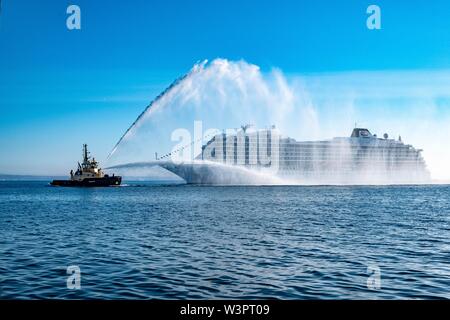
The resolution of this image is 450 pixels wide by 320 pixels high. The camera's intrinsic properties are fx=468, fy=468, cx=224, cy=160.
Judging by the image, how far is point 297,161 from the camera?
119 metres

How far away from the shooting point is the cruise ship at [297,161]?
113m

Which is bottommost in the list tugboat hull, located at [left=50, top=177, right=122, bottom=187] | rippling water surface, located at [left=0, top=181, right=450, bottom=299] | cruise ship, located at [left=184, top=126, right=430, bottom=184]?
rippling water surface, located at [left=0, top=181, right=450, bottom=299]

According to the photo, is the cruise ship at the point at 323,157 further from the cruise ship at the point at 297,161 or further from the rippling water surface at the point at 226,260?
the rippling water surface at the point at 226,260

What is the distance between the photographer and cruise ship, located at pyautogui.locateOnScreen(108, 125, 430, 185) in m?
113

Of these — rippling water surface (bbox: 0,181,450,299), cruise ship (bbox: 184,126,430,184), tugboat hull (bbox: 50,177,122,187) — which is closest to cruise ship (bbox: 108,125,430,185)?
cruise ship (bbox: 184,126,430,184)

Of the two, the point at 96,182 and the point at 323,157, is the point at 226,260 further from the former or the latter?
the point at 323,157

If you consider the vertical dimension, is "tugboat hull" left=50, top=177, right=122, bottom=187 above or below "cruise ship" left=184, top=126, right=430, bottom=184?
below

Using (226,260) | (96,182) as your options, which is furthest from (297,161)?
(226,260)

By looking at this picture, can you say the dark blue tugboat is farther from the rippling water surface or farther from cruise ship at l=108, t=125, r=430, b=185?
the rippling water surface

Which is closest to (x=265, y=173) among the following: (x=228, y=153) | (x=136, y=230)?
(x=228, y=153)
